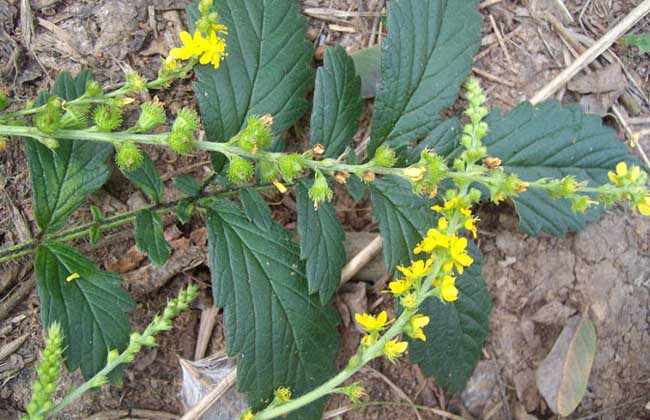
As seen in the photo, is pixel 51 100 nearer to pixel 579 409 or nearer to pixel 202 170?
pixel 202 170

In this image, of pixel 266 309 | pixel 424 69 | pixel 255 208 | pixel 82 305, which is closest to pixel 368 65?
pixel 424 69

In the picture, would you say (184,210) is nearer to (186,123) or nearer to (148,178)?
(148,178)

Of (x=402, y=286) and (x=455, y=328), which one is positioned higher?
(x=402, y=286)

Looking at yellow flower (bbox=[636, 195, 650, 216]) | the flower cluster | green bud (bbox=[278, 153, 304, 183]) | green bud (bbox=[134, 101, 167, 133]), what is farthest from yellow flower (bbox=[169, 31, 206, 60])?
yellow flower (bbox=[636, 195, 650, 216])

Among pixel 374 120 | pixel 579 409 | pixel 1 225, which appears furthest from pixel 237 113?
pixel 579 409

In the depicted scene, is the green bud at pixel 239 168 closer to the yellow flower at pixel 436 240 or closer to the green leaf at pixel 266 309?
the green leaf at pixel 266 309

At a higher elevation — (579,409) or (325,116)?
(325,116)

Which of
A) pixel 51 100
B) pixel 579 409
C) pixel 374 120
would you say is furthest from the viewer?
pixel 579 409
